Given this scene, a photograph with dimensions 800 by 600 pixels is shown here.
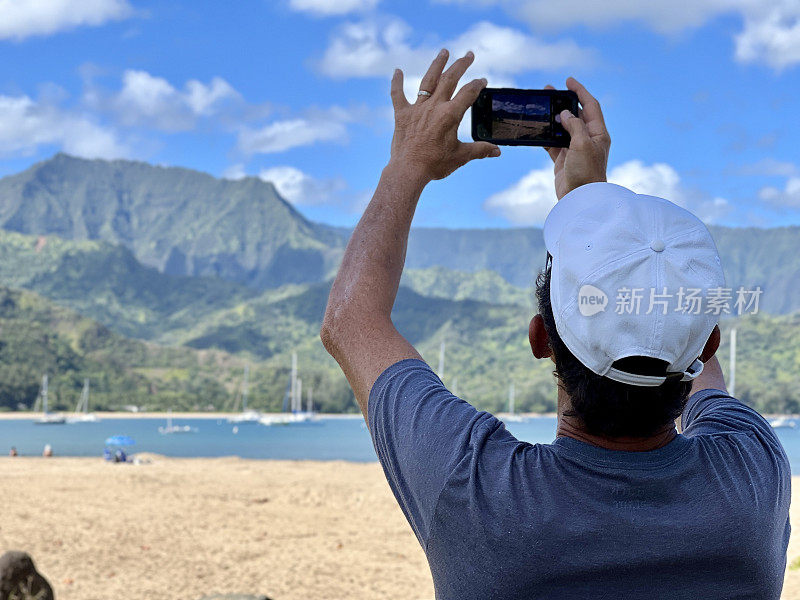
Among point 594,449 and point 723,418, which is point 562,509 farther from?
point 723,418

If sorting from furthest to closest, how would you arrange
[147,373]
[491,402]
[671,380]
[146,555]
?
[147,373], [491,402], [146,555], [671,380]

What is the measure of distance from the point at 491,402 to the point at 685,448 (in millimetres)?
92977

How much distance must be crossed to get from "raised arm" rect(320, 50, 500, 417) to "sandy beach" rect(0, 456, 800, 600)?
25.9ft

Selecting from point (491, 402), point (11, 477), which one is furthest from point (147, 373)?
point (11, 477)

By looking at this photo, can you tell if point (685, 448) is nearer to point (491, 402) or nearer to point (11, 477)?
point (11, 477)

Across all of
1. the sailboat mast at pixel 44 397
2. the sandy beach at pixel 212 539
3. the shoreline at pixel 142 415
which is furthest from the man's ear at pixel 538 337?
the shoreline at pixel 142 415

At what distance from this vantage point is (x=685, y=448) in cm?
108

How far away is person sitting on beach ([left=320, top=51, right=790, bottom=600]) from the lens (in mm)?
994

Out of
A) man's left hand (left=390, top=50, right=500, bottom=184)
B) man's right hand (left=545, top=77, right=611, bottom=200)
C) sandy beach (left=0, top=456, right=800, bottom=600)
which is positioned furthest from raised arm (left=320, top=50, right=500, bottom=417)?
sandy beach (left=0, top=456, right=800, bottom=600)

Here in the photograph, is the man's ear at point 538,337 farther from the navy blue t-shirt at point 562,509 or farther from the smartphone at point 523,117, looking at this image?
the smartphone at point 523,117

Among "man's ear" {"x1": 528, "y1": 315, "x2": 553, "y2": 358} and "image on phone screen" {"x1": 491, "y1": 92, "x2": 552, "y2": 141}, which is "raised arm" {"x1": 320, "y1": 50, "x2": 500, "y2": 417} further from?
"man's ear" {"x1": 528, "y1": 315, "x2": 553, "y2": 358}

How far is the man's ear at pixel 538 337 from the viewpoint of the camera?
1.15 m

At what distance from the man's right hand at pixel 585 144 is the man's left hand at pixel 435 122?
0.18 meters

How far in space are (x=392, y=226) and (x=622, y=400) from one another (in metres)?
0.38
